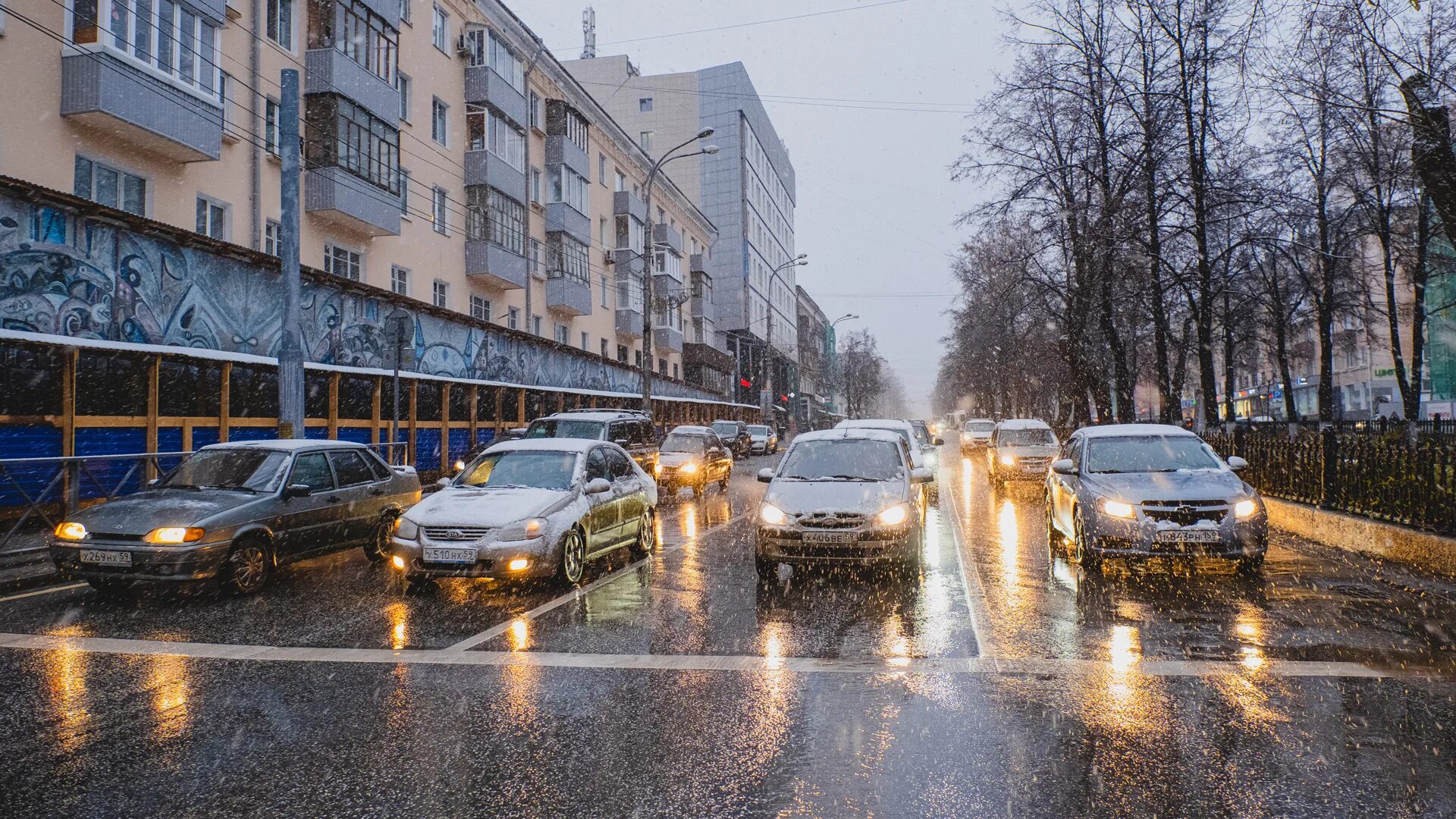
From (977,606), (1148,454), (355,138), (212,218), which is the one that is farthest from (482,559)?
(355,138)

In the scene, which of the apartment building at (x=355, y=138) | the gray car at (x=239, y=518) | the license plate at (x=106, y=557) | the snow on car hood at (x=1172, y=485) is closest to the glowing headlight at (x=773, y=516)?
the snow on car hood at (x=1172, y=485)

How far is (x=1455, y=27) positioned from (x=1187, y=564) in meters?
8.10

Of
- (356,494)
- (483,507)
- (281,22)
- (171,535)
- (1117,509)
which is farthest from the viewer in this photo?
(281,22)

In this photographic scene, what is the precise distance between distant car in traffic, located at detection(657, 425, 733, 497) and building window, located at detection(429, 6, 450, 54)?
14.7 metres

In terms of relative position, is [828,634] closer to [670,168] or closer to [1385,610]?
[1385,610]

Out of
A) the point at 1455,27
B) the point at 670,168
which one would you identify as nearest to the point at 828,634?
the point at 1455,27

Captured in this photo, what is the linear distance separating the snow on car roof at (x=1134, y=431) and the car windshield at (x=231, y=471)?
9020 mm

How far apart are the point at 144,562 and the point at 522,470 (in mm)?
3414

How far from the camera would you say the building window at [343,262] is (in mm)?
22266

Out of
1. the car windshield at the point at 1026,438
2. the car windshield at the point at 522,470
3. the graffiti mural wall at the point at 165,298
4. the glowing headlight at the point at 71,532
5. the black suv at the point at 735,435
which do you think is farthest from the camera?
the black suv at the point at 735,435

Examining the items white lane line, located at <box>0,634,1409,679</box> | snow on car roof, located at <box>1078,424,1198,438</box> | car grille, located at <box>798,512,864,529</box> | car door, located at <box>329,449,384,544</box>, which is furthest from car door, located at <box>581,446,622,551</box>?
snow on car roof, located at <box>1078,424,1198,438</box>

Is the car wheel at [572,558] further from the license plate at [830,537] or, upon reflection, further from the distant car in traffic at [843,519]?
the license plate at [830,537]

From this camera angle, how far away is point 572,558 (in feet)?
28.9

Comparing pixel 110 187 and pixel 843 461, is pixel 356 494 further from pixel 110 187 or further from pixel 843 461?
pixel 110 187
